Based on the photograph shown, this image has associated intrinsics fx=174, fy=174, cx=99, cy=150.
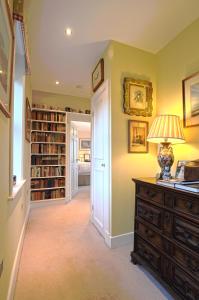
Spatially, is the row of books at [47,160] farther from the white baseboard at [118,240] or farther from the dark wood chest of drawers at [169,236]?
the dark wood chest of drawers at [169,236]

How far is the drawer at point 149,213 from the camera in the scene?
5.09 feet

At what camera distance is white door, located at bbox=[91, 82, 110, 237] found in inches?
92.4

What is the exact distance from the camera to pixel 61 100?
4.31 metres

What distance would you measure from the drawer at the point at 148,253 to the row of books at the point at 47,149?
111 inches

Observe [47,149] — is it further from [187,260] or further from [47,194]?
[187,260]

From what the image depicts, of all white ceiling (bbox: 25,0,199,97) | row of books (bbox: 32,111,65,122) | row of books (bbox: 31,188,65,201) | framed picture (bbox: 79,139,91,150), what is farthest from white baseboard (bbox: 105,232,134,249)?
framed picture (bbox: 79,139,91,150)

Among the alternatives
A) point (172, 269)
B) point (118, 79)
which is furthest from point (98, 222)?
point (118, 79)

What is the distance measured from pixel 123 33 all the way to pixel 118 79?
515mm

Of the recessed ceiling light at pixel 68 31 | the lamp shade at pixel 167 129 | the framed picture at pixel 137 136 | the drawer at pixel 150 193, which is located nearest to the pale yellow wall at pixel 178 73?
the lamp shade at pixel 167 129

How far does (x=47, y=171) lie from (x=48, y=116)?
1.27 meters

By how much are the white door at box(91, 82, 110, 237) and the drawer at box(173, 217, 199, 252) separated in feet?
3.42

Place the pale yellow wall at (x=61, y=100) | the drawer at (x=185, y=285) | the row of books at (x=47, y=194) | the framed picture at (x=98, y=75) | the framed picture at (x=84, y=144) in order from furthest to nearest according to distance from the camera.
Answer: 1. the framed picture at (x=84, y=144)
2. the pale yellow wall at (x=61, y=100)
3. the row of books at (x=47, y=194)
4. the framed picture at (x=98, y=75)
5. the drawer at (x=185, y=285)

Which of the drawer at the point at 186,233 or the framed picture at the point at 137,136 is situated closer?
the drawer at the point at 186,233

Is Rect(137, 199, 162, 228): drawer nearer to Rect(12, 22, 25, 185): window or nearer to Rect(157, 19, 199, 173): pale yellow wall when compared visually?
Rect(157, 19, 199, 173): pale yellow wall
